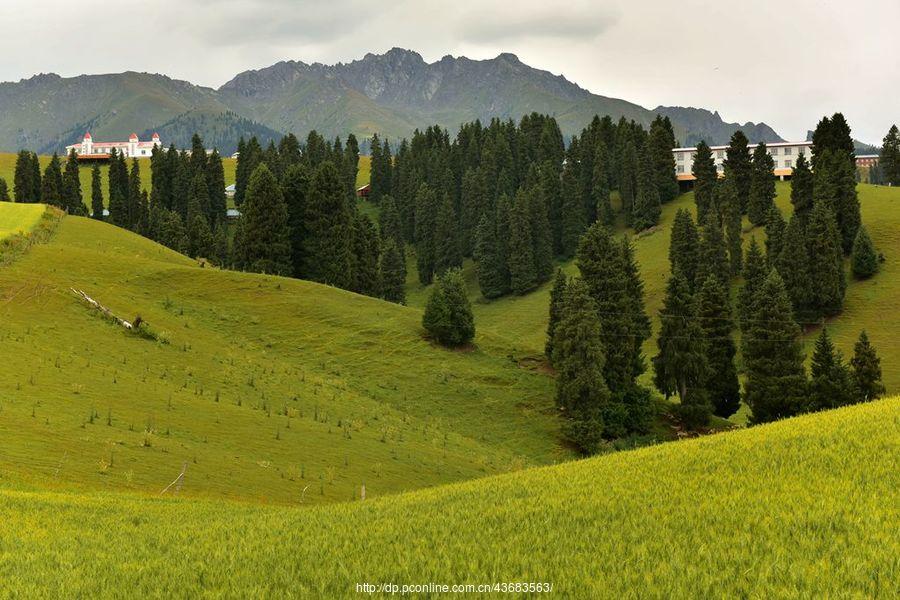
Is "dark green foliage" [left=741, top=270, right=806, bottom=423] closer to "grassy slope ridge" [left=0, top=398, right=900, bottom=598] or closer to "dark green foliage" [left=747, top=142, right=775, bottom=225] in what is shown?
"grassy slope ridge" [left=0, top=398, right=900, bottom=598]

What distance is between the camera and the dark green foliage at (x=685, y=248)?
110 metres

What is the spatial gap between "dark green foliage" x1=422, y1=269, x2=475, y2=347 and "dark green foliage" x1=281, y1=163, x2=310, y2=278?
27253 mm

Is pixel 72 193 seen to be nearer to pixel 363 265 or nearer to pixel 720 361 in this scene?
pixel 363 265

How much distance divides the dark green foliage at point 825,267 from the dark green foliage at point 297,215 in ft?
218

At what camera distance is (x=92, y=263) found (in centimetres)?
7775

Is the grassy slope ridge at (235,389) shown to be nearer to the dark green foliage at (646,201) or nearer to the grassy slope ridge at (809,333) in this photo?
the grassy slope ridge at (809,333)

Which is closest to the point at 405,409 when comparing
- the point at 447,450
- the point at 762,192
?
the point at 447,450

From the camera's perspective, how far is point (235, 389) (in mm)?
51188

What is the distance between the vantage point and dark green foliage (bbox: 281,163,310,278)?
98.0m

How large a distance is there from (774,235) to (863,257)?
1163 cm

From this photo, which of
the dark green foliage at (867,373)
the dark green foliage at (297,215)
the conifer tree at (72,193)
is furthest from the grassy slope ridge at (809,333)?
the conifer tree at (72,193)

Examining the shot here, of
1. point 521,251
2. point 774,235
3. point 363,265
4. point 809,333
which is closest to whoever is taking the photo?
point 809,333

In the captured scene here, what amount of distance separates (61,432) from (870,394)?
6360 centimetres

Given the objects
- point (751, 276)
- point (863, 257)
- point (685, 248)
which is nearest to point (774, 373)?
point (751, 276)
